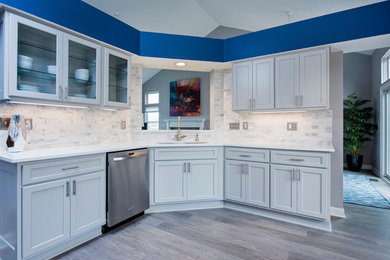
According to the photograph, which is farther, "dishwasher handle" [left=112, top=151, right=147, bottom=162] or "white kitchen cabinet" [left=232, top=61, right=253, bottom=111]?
"white kitchen cabinet" [left=232, top=61, right=253, bottom=111]

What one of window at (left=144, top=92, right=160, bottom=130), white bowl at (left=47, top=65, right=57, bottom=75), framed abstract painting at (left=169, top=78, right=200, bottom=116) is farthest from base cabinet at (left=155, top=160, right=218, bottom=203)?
window at (left=144, top=92, right=160, bottom=130)

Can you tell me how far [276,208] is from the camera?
272 centimetres

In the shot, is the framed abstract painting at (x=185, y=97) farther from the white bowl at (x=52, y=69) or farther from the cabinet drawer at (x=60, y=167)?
the white bowl at (x=52, y=69)

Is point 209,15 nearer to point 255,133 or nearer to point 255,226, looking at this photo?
point 255,133

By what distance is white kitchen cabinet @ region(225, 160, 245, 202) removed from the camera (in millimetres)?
2975

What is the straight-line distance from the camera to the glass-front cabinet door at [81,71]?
7.40 ft

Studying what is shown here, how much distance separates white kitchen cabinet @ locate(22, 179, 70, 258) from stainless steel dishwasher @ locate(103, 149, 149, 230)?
0.47 m

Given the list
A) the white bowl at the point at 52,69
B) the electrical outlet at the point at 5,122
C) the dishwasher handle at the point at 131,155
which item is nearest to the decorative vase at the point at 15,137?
the electrical outlet at the point at 5,122

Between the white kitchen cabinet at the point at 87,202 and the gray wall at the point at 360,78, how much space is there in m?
6.81

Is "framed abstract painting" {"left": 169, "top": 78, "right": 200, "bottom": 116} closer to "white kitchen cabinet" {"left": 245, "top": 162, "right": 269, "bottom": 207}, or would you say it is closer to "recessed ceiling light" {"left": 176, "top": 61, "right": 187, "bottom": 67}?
"recessed ceiling light" {"left": 176, "top": 61, "right": 187, "bottom": 67}

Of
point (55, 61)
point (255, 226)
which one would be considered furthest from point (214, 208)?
point (55, 61)

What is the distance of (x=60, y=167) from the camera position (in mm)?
1941

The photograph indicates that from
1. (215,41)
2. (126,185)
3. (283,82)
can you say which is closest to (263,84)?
(283,82)

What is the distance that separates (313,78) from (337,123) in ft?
2.37
